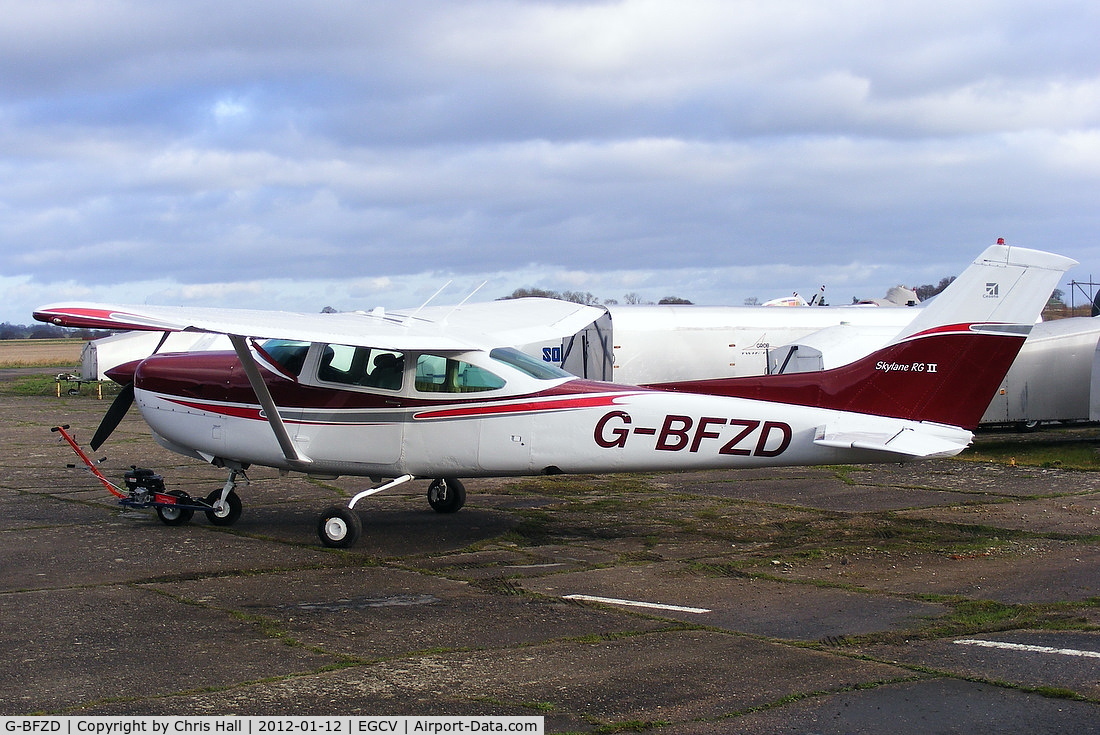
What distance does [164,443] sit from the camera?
38.5ft

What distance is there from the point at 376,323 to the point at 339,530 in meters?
2.19

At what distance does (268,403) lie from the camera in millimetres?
10266

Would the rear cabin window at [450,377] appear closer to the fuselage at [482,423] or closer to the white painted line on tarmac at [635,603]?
the fuselage at [482,423]

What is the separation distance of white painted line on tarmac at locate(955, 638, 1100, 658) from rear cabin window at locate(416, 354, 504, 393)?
4964mm

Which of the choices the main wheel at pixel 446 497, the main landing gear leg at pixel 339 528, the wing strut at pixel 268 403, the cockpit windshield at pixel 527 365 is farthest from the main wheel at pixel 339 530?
the main wheel at pixel 446 497

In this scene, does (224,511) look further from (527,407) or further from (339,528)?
(527,407)

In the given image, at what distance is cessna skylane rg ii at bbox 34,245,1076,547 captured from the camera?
9.72m

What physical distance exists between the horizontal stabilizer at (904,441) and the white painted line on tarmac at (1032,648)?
8.23 ft

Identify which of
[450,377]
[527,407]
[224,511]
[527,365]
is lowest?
[224,511]

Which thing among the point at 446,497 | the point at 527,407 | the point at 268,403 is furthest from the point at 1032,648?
the point at 446,497

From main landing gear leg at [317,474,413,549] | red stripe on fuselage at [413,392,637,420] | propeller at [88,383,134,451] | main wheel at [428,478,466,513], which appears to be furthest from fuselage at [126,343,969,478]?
main wheel at [428,478,466,513]

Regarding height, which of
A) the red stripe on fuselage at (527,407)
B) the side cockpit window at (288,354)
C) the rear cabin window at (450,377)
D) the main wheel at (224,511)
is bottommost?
the main wheel at (224,511)

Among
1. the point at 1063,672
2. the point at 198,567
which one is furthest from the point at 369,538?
the point at 1063,672

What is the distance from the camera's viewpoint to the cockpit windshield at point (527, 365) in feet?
33.9
